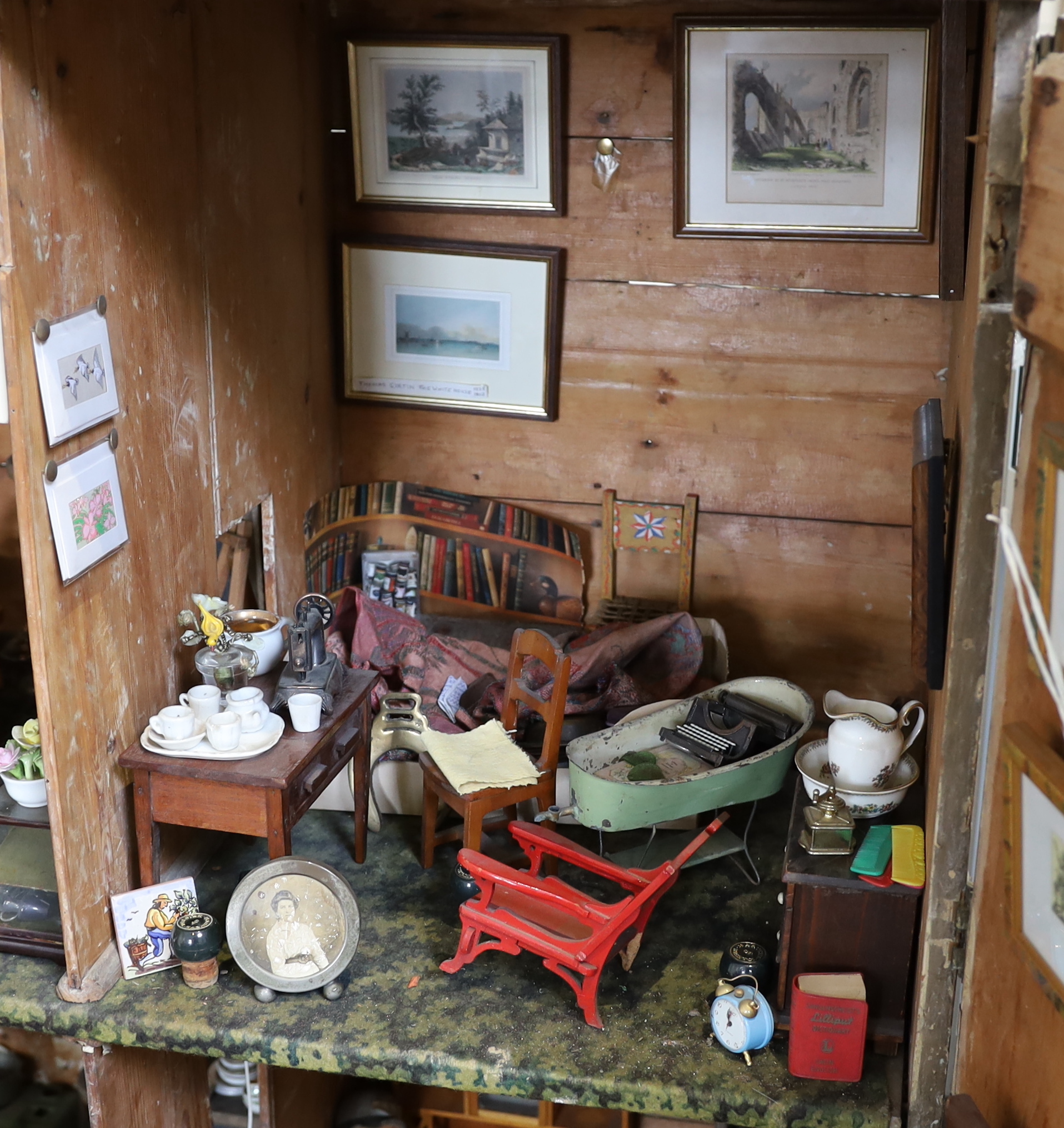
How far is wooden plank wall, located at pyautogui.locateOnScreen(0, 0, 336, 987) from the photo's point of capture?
111 inches

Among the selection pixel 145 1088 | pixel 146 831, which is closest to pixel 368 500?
pixel 146 831

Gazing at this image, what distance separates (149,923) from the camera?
11.1ft

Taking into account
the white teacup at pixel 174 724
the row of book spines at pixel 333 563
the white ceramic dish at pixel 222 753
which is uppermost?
the row of book spines at pixel 333 563

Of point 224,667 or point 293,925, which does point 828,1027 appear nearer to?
point 293,925

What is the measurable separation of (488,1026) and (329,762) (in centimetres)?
89

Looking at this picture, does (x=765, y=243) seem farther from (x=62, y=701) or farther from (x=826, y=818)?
(x=62, y=701)

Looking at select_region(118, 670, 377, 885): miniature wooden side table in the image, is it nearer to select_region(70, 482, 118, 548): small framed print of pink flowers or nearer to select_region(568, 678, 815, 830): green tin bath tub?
select_region(70, 482, 118, 548): small framed print of pink flowers

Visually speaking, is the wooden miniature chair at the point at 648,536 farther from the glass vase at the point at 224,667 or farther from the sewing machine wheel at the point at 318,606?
the glass vase at the point at 224,667

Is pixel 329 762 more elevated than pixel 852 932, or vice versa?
pixel 329 762

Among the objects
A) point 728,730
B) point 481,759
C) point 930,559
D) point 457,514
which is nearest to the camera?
point 930,559

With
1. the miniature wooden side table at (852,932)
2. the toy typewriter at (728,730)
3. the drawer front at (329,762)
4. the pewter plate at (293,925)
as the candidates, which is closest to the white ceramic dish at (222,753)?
the drawer front at (329,762)

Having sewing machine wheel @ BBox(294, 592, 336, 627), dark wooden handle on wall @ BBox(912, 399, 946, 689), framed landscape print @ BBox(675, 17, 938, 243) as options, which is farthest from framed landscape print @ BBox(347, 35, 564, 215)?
dark wooden handle on wall @ BBox(912, 399, 946, 689)

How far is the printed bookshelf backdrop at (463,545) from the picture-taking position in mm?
4836

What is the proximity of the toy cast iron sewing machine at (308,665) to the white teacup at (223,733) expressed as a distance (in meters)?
0.27
